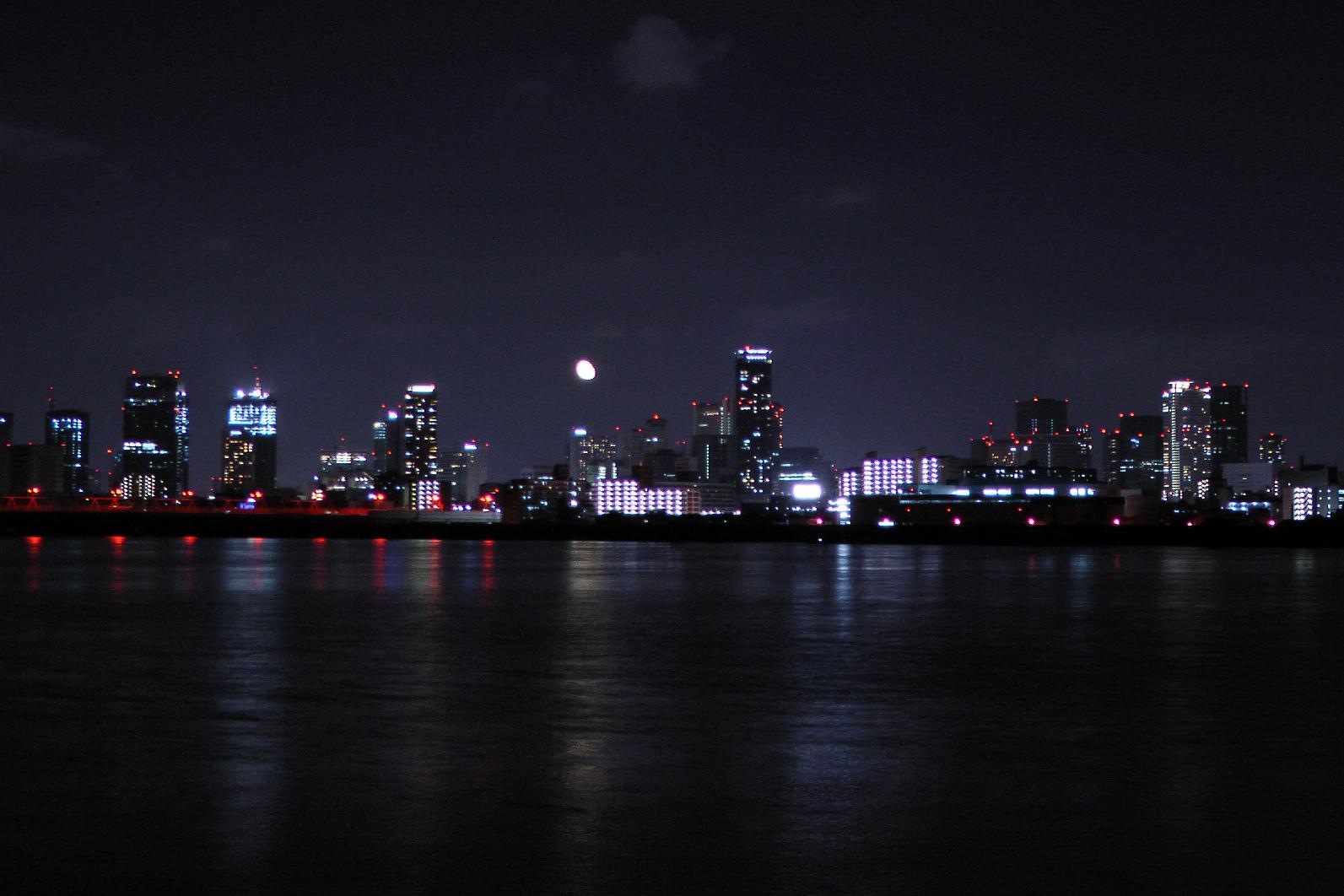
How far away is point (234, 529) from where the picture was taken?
141 meters

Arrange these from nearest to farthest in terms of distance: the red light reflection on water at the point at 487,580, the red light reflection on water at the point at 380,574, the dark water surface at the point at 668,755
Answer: the dark water surface at the point at 668,755 < the red light reflection on water at the point at 487,580 < the red light reflection on water at the point at 380,574

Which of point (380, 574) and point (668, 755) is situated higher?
point (668, 755)

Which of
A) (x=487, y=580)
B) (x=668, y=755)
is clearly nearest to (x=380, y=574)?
(x=487, y=580)

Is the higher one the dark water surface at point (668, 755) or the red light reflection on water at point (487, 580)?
the dark water surface at point (668, 755)

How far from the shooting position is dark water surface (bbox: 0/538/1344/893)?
6.32 metres

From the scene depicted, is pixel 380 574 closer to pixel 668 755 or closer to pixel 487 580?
pixel 487 580

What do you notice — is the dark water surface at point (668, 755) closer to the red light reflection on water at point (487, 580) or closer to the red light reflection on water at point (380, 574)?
the red light reflection on water at point (487, 580)

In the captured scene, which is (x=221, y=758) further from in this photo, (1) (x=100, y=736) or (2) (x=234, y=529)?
(2) (x=234, y=529)

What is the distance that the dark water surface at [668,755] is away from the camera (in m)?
6.32

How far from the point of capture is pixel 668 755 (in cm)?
924

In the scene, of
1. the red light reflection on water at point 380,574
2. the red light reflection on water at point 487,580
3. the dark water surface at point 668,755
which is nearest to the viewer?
the dark water surface at point 668,755

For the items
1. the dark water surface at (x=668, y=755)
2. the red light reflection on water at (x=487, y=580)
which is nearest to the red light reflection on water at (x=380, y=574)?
the red light reflection on water at (x=487, y=580)

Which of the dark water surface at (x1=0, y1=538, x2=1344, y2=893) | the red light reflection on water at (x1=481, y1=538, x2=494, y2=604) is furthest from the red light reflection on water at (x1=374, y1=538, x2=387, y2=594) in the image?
the dark water surface at (x1=0, y1=538, x2=1344, y2=893)

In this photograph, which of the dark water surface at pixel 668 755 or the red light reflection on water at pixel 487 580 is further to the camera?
the red light reflection on water at pixel 487 580
